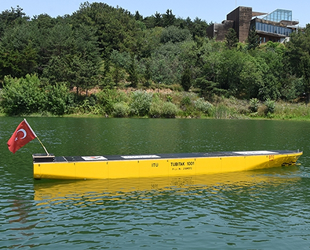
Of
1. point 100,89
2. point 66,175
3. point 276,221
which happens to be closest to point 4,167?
point 66,175

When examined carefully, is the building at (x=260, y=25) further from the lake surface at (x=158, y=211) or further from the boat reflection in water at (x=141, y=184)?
the boat reflection in water at (x=141, y=184)

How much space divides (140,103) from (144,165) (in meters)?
62.8

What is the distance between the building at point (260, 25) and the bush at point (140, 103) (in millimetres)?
64530

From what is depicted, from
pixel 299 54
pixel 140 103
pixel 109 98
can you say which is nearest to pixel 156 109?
pixel 140 103

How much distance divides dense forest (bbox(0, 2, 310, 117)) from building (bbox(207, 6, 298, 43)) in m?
11.8

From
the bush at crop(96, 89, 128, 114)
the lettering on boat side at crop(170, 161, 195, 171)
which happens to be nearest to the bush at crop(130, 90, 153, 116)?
the bush at crop(96, 89, 128, 114)

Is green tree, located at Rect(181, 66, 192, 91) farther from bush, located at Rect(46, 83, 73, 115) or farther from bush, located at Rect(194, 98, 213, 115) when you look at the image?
bush, located at Rect(46, 83, 73, 115)

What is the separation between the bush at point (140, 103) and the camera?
8594cm

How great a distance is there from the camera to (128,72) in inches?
4043

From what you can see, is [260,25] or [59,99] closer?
[59,99]

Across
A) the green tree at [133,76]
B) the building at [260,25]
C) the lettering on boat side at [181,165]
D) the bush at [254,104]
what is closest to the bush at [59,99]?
the green tree at [133,76]

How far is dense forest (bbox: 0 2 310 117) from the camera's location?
290ft

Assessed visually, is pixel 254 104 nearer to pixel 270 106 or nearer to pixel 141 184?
pixel 270 106

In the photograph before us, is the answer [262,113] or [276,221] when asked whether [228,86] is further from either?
[276,221]
